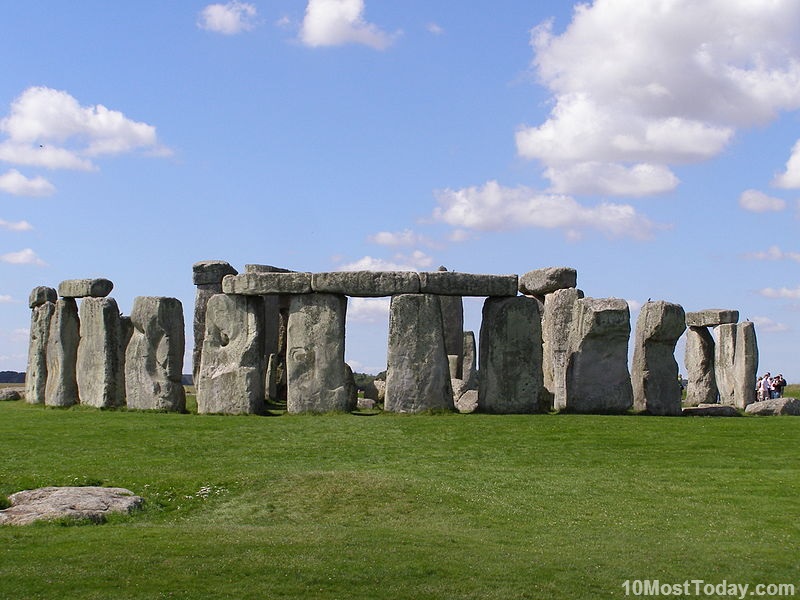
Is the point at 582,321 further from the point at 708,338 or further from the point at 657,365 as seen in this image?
the point at 708,338

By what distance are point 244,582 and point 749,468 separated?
32.2ft

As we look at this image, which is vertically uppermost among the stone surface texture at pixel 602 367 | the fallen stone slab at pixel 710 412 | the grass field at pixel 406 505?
the stone surface texture at pixel 602 367

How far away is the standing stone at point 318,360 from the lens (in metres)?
24.6

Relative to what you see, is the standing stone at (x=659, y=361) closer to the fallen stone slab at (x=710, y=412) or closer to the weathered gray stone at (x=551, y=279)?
the fallen stone slab at (x=710, y=412)

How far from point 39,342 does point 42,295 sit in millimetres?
1445

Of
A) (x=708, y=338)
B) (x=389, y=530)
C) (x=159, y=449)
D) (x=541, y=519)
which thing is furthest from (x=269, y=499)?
(x=708, y=338)

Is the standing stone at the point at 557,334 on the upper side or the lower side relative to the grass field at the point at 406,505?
upper

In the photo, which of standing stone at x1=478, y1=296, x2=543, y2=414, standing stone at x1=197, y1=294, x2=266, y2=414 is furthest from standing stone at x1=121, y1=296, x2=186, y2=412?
standing stone at x1=478, y1=296, x2=543, y2=414

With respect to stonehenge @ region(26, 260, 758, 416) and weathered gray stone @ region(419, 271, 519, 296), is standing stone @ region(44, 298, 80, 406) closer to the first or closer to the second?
stonehenge @ region(26, 260, 758, 416)

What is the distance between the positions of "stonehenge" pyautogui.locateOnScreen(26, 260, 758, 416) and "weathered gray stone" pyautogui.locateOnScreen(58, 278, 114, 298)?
0.09ft

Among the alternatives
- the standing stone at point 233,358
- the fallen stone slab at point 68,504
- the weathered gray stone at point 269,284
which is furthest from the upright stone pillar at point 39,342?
the fallen stone slab at point 68,504

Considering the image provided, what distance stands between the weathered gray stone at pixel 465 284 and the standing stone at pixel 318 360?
2.04 meters

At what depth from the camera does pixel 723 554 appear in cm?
1235

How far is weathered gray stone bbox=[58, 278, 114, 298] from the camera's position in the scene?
2688cm
